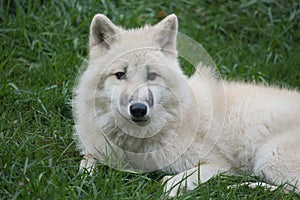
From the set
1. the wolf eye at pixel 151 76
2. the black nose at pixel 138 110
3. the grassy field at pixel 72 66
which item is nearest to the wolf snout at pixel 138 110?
the black nose at pixel 138 110

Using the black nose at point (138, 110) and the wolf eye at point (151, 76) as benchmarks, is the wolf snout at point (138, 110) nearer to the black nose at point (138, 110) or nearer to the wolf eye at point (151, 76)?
the black nose at point (138, 110)

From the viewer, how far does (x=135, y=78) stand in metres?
4.86

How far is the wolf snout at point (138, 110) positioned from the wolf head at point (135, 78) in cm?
2

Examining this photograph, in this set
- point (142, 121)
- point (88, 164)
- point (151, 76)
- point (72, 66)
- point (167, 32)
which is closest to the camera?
point (142, 121)

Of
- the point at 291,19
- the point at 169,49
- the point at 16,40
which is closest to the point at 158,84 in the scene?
the point at 169,49

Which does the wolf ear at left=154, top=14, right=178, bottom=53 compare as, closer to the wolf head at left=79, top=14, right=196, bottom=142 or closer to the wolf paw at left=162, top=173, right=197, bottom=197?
the wolf head at left=79, top=14, right=196, bottom=142

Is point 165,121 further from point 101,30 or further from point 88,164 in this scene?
point 101,30

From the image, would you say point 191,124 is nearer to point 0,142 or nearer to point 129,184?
point 129,184

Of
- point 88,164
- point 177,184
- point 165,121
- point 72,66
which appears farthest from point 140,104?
point 72,66

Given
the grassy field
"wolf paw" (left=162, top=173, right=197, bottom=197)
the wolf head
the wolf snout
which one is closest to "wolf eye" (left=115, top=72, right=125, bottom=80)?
the wolf head

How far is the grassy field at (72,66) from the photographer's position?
4613 mm

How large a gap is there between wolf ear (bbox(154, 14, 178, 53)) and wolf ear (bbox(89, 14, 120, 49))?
393mm

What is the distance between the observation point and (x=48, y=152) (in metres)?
5.21

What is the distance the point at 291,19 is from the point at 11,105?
4.69 m
